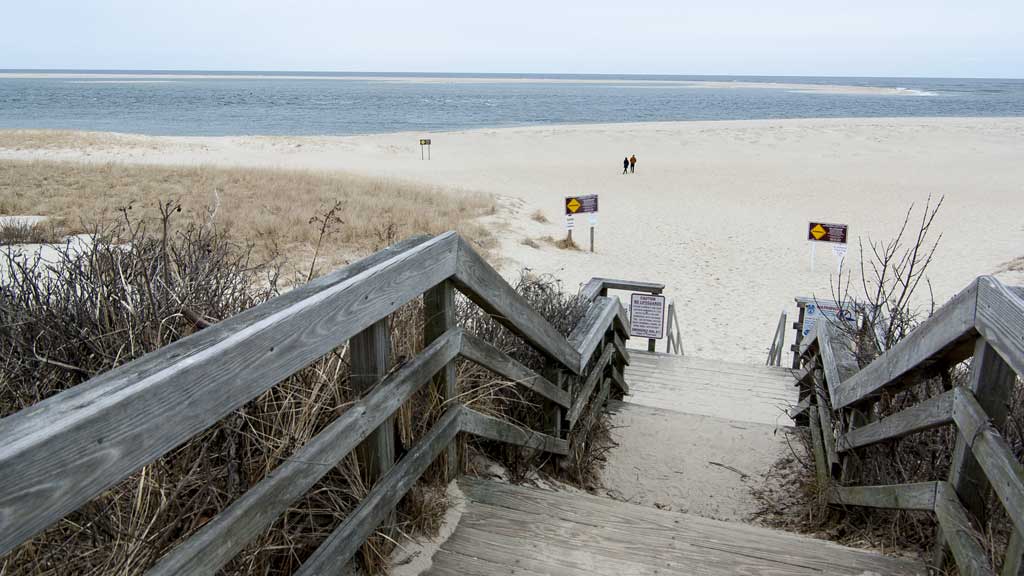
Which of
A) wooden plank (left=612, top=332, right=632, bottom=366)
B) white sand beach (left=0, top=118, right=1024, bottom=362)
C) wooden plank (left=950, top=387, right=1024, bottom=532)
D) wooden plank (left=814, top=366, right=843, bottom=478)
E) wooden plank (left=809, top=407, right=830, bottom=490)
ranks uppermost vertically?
wooden plank (left=950, top=387, right=1024, bottom=532)

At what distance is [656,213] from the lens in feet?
68.8

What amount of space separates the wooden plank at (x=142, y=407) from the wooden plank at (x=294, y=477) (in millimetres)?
253

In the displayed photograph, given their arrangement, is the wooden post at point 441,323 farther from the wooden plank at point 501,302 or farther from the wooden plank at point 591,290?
the wooden plank at point 591,290

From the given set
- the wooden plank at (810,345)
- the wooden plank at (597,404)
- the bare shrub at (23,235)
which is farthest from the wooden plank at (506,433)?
the bare shrub at (23,235)

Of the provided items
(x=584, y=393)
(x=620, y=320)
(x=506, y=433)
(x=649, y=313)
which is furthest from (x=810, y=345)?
(x=649, y=313)

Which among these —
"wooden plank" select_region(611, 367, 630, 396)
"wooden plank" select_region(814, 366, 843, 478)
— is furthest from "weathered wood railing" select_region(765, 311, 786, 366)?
"wooden plank" select_region(814, 366, 843, 478)

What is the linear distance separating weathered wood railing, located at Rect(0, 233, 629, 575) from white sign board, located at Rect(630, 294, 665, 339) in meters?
5.75

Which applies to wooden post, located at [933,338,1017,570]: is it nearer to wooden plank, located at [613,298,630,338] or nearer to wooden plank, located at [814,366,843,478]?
wooden plank, located at [814,366,843,478]

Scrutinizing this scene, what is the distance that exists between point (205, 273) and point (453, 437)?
125 cm

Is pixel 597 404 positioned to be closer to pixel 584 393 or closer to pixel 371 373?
pixel 584 393

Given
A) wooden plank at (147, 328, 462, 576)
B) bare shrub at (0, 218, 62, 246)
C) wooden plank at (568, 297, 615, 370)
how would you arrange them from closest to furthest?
1. wooden plank at (147, 328, 462, 576)
2. wooden plank at (568, 297, 615, 370)
3. bare shrub at (0, 218, 62, 246)

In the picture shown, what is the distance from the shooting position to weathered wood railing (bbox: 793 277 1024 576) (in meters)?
1.94

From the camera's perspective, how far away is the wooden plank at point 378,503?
6.56ft

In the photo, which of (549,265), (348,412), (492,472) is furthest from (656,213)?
(348,412)
